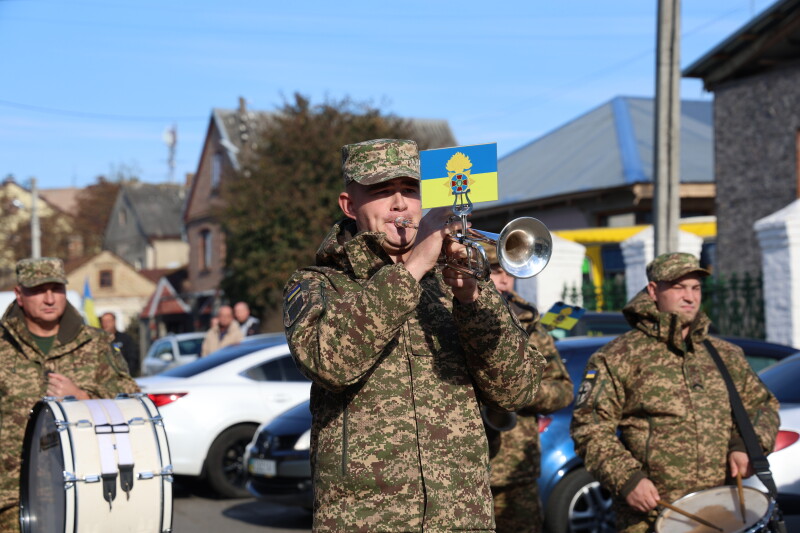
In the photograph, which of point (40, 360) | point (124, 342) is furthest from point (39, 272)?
point (124, 342)

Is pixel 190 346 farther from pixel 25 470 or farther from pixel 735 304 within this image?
pixel 25 470

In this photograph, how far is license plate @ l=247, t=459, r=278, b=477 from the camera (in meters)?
9.47

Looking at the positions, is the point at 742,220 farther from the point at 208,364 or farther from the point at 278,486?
the point at 278,486

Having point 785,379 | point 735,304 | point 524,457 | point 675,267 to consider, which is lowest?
point 524,457

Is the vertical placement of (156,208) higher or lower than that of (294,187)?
higher

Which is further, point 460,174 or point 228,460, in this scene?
point 228,460

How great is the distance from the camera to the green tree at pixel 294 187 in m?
30.8

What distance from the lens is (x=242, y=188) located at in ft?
103

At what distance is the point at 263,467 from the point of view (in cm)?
958

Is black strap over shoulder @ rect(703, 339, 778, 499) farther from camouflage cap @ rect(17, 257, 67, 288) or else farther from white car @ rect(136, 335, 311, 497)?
white car @ rect(136, 335, 311, 497)

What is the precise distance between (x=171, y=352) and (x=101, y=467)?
64.1ft

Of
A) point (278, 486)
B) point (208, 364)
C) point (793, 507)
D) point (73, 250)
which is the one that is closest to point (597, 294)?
point (208, 364)

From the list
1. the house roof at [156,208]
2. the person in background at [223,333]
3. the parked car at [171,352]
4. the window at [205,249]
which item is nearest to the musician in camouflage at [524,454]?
the person in background at [223,333]

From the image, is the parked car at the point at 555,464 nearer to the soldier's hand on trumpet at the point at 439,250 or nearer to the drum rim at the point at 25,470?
the drum rim at the point at 25,470
